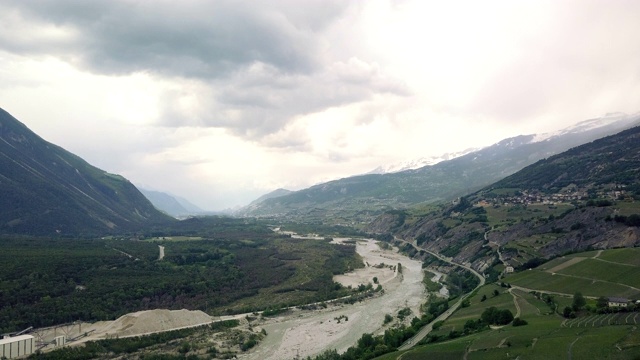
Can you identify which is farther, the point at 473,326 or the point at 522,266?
the point at 522,266

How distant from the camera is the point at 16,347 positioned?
65.5 m

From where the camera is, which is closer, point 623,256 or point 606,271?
point 606,271

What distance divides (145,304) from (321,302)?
136ft

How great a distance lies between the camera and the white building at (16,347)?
210 ft

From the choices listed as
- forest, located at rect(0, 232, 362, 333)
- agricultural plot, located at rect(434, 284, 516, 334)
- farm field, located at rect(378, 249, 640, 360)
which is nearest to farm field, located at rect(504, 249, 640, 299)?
farm field, located at rect(378, 249, 640, 360)

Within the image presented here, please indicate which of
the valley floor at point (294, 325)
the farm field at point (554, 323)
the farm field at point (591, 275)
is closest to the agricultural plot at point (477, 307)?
the farm field at point (554, 323)

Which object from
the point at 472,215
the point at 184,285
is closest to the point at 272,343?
the point at 184,285

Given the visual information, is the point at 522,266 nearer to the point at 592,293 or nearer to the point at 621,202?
the point at 592,293

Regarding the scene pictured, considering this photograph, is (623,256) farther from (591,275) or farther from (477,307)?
(477,307)

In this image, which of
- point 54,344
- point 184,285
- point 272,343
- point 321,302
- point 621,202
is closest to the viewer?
point 54,344

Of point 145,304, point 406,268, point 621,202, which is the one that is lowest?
point 406,268

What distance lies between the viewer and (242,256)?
16850 cm

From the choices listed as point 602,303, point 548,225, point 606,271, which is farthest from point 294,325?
point 548,225

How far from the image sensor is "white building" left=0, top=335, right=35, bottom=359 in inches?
2525
